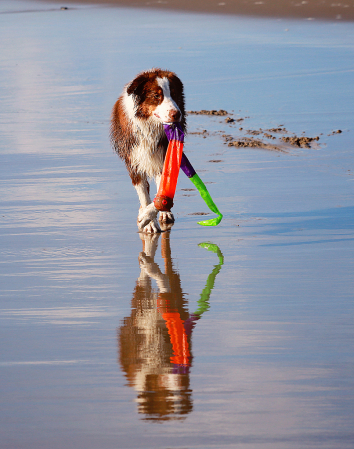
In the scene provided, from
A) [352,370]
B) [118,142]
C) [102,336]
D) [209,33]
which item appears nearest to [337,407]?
[352,370]

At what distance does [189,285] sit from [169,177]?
153 cm

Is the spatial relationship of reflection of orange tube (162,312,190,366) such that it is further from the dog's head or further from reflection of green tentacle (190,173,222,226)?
the dog's head

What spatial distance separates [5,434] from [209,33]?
17991 millimetres

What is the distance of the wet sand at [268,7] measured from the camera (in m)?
23.5

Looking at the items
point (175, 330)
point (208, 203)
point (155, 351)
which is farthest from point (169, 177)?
point (155, 351)

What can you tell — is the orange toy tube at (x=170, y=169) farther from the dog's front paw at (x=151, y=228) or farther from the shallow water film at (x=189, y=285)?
the shallow water film at (x=189, y=285)

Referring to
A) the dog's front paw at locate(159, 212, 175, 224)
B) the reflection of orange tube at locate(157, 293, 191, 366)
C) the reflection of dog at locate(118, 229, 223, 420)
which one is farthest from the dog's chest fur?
the reflection of orange tube at locate(157, 293, 191, 366)

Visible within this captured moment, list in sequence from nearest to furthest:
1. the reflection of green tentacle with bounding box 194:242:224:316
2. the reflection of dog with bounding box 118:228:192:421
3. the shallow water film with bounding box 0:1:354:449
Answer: the shallow water film with bounding box 0:1:354:449, the reflection of dog with bounding box 118:228:192:421, the reflection of green tentacle with bounding box 194:242:224:316

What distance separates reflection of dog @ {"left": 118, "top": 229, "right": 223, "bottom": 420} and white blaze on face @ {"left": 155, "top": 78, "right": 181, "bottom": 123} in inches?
50.2

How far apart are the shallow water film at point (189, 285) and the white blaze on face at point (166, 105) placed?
0.93 metres

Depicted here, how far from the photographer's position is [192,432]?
120 inches

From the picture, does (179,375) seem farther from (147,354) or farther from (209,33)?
(209,33)

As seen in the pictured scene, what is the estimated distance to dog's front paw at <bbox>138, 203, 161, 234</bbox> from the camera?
605 centimetres

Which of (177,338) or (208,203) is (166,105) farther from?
(177,338)
